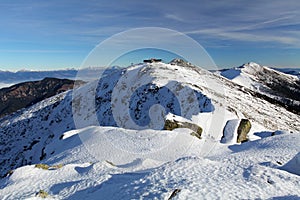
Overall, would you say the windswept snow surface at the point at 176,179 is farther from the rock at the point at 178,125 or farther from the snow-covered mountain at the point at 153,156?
the rock at the point at 178,125

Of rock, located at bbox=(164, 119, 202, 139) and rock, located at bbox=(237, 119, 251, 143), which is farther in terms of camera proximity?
rock, located at bbox=(237, 119, 251, 143)

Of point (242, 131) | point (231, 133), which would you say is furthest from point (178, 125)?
point (242, 131)

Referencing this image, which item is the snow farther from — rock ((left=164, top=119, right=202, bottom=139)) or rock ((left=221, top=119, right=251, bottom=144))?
rock ((left=164, top=119, right=202, bottom=139))

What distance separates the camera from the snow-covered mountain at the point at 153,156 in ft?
43.6

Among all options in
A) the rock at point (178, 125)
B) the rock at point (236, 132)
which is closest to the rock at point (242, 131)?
the rock at point (236, 132)

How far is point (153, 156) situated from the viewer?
2420cm

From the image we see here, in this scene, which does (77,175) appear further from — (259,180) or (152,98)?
(152,98)

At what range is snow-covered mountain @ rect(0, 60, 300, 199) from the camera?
13281 millimetres

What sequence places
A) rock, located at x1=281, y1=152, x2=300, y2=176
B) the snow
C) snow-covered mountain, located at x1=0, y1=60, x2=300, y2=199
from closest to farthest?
snow-covered mountain, located at x1=0, y1=60, x2=300, y2=199, rock, located at x1=281, y1=152, x2=300, y2=176, the snow

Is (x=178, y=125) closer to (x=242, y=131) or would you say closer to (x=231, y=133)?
(x=231, y=133)

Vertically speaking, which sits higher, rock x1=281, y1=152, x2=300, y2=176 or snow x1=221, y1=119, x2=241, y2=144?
rock x1=281, y1=152, x2=300, y2=176

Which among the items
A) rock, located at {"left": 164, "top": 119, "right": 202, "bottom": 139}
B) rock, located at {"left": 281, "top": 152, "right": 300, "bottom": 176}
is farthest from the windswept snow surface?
rock, located at {"left": 164, "top": 119, "right": 202, "bottom": 139}

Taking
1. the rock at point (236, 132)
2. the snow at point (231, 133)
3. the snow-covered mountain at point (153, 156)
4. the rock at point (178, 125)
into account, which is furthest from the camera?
the rock at point (178, 125)

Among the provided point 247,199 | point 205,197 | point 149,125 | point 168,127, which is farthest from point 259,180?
point 149,125
